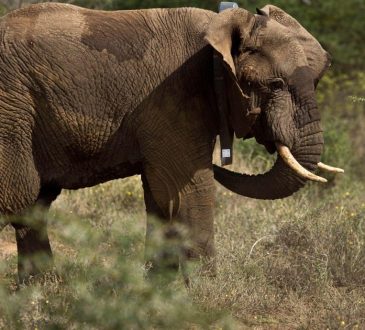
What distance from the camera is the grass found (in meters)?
5.79

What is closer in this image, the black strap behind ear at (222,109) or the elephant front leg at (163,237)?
the black strap behind ear at (222,109)

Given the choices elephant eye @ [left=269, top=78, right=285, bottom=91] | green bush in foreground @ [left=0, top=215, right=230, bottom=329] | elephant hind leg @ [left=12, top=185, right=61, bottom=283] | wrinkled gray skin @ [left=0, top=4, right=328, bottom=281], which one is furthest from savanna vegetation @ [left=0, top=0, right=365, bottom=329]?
elephant eye @ [left=269, top=78, right=285, bottom=91]

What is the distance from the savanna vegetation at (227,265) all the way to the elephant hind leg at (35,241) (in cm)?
13

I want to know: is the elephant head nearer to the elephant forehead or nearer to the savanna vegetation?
the elephant forehead

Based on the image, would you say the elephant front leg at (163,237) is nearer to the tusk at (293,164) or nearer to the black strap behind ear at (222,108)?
the black strap behind ear at (222,108)

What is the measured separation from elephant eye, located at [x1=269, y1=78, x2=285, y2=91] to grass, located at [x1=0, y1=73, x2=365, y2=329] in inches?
51.6

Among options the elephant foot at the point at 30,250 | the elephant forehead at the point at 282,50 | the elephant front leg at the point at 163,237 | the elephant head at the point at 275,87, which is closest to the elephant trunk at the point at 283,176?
the elephant head at the point at 275,87

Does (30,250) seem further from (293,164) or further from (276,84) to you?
(276,84)

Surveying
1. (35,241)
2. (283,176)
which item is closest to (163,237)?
(283,176)

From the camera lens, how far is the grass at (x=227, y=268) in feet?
19.0

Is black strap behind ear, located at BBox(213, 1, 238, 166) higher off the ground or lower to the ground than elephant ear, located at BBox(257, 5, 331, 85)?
lower

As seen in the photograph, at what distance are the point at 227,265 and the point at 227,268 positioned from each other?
83 millimetres

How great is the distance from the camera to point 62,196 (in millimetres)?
10344

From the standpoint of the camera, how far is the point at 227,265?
7.84 meters
